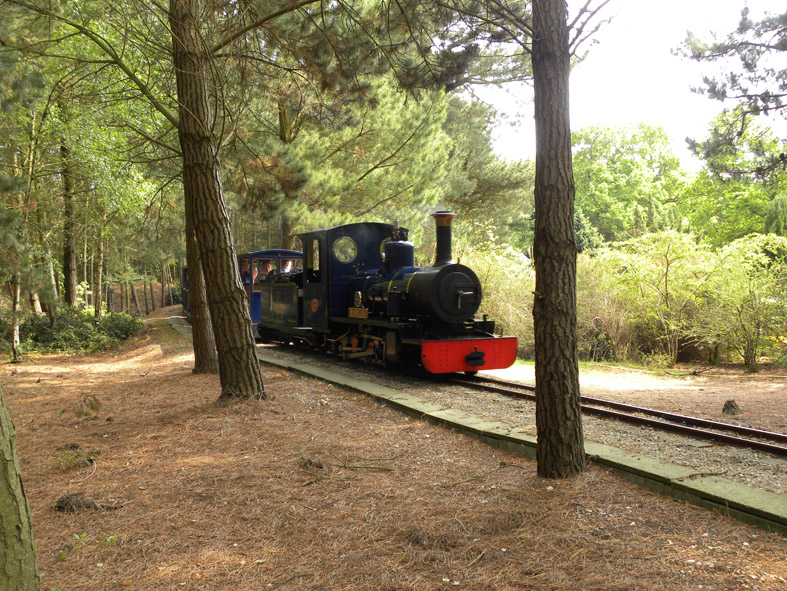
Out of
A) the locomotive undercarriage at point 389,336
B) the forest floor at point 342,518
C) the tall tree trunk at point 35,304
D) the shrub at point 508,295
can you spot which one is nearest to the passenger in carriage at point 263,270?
the locomotive undercarriage at point 389,336

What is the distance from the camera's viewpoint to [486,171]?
64.5 feet

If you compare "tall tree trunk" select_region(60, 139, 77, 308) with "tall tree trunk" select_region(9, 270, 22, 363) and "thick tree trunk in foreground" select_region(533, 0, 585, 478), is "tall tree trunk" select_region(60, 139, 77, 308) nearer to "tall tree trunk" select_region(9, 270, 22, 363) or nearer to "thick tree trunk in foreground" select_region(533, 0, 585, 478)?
"tall tree trunk" select_region(9, 270, 22, 363)

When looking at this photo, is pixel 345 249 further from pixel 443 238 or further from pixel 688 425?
pixel 688 425

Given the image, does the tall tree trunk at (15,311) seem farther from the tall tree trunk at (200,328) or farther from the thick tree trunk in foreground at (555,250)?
the thick tree trunk in foreground at (555,250)

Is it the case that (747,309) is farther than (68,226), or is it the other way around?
(68,226)

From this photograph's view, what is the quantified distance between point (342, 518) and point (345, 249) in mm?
7041

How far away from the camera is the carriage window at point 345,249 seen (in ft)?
32.5

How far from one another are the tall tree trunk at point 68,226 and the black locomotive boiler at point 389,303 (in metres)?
7.48

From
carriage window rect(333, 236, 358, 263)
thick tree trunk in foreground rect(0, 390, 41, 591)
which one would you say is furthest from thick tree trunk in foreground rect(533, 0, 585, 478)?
carriage window rect(333, 236, 358, 263)

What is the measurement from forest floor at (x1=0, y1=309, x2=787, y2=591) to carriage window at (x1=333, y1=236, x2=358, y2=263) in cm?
469

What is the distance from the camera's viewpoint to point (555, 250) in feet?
12.5

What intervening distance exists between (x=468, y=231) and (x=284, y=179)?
11112 mm

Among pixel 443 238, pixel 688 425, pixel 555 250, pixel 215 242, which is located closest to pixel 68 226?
pixel 215 242

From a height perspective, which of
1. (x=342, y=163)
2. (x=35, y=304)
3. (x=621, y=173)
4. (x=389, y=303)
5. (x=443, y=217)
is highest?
(x=621, y=173)
